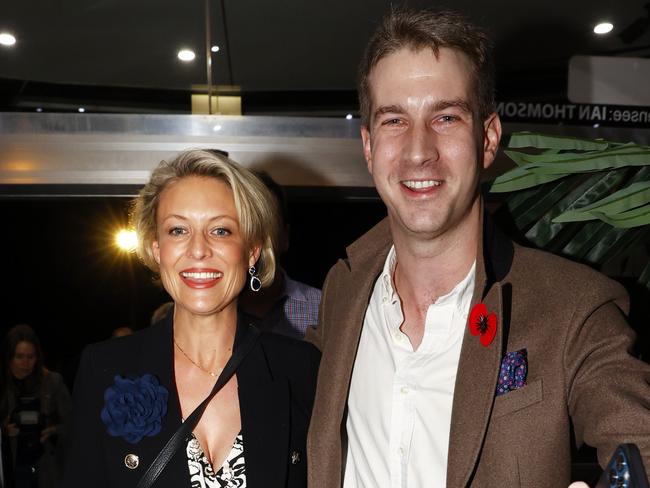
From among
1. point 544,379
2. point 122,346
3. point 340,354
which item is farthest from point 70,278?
point 544,379

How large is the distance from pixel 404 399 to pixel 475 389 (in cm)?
21

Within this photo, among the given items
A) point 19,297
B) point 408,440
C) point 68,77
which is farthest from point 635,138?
point 19,297

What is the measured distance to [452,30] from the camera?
2057mm

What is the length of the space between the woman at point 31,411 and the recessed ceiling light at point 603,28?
398 cm

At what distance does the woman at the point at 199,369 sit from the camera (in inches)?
88.9

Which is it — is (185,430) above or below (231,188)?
below

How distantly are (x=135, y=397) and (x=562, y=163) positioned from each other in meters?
1.23

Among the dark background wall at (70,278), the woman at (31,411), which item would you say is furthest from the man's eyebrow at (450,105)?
the dark background wall at (70,278)

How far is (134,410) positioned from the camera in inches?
88.4

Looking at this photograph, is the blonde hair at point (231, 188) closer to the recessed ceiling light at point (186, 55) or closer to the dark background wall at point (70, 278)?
the recessed ceiling light at point (186, 55)

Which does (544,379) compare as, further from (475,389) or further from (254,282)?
(254,282)

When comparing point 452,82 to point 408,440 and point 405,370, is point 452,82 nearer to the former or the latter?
point 405,370

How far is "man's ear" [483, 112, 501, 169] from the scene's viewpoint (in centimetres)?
213

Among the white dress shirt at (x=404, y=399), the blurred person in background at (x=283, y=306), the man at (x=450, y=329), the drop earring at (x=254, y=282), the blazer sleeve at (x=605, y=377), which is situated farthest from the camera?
the blurred person in background at (x=283, y=306)
